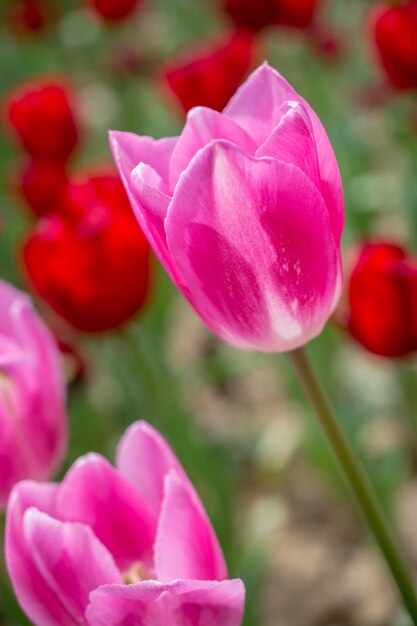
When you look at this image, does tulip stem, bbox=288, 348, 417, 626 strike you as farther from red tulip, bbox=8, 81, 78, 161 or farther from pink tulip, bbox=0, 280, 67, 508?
red tulip, bbox=8, 81, 78, 161

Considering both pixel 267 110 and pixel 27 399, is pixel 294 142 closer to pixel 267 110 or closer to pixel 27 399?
pixel 267 110

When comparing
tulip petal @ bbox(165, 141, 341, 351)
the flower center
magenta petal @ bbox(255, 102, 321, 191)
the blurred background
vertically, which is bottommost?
the blurred background

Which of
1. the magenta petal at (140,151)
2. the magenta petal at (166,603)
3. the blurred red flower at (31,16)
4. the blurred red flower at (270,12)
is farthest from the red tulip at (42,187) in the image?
the blurred red flower at (31,16)

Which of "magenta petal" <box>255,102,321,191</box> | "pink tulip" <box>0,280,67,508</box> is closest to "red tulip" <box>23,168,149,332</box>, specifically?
"pink tulip" <box>0,280,67,508</box>

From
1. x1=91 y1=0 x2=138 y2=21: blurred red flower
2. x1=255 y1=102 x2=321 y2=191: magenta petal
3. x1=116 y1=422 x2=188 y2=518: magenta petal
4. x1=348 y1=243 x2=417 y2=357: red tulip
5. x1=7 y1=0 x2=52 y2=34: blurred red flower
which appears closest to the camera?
x1=255 y1=102 x2=321 y2=191: magenta petal

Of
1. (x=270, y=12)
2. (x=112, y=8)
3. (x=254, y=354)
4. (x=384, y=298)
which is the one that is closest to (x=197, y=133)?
(x=384, y=298)

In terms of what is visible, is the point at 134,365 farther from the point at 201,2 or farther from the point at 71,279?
the point at 201,2

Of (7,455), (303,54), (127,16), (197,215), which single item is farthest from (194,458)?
(127,16)
